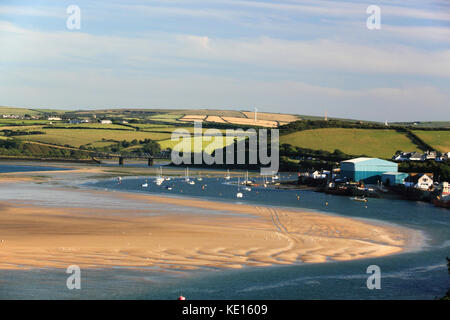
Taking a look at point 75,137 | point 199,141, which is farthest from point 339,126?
point 75,137

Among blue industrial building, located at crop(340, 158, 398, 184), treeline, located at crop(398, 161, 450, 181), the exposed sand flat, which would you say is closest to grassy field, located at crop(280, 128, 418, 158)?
treeline, located at crop(398, 161, 450, 181)

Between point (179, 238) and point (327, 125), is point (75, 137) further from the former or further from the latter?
point (179, 238)

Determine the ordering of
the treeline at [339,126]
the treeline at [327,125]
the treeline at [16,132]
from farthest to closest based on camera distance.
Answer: the treeline at [16,132] → the treeline at [327,125] → the treeline at [339,126]

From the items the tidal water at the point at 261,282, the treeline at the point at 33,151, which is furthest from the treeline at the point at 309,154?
the tidal water at the point at 261,282

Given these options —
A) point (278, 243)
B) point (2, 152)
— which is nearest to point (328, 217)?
point (278, 243)

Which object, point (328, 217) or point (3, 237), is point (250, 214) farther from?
point (3, 237)

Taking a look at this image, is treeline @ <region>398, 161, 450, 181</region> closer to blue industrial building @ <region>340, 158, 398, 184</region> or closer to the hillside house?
blue industrial building @ <region>340, 158, 398, 184</region>

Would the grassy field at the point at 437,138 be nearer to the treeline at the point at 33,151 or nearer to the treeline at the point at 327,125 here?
the treeline at the point at 327,125
